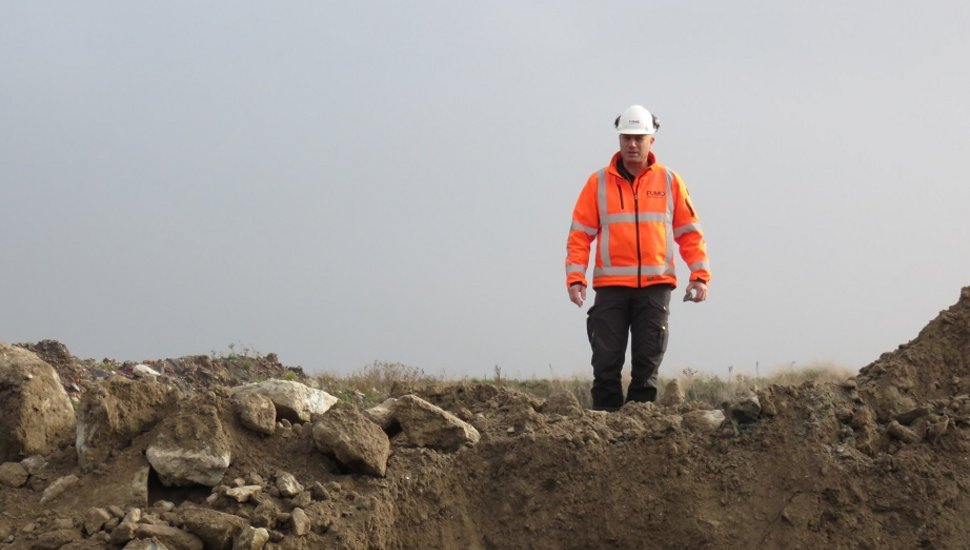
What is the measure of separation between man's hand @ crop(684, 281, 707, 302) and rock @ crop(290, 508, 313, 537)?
4.15 metres

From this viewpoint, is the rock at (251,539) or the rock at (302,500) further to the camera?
the rock at (302,500)

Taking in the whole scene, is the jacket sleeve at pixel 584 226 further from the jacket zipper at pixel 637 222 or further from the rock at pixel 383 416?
the rock at pixel 383 416

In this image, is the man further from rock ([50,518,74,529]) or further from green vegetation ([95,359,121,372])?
green vegetation ([95,359,121,372])

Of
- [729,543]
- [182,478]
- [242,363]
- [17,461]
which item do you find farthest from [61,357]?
[729,543]

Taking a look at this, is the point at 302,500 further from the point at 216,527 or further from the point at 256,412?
the point at 256,412

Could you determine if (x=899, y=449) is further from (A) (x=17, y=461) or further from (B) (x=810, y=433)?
(A) (x=17, y=461)

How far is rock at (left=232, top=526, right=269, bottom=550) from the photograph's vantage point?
4582 millimetres

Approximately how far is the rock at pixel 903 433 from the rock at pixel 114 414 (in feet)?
12.5

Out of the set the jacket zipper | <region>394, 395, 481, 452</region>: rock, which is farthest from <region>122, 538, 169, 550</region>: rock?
the jacket zipper

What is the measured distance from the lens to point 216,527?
15.2 feet

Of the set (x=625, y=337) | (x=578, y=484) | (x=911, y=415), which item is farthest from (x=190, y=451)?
(x=625, y=337)

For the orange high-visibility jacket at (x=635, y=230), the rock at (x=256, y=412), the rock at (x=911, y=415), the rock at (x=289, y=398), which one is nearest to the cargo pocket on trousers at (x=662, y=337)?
the orange high-visibility jacket at (x=635, y=230)

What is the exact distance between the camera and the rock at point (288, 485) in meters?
4.93

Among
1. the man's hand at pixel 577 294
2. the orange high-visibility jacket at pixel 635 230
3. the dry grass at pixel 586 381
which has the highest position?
the orange high-visibility jacket at pixel 635 230
